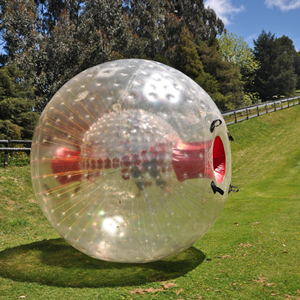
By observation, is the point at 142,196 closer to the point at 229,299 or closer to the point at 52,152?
the point at 52,152

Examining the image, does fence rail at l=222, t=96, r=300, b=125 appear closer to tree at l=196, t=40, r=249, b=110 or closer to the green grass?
tree at l=196, t=40, r=249, b=110

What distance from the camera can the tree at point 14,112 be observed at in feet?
57.3

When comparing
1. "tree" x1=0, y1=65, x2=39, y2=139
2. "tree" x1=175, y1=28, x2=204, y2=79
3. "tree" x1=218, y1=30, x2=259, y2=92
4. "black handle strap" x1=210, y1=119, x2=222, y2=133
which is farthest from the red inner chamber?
"tree" x1=218, y1=30, x2=259, y2=92

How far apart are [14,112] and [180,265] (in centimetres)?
1591

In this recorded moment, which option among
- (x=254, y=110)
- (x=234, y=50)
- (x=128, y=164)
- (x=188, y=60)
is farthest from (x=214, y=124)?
(x=234, y=50)

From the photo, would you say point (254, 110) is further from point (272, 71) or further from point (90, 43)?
point (272, 71)

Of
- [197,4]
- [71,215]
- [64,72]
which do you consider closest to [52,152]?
[71,215]

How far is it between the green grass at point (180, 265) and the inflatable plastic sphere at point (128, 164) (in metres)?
0.48

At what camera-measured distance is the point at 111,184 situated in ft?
13.2

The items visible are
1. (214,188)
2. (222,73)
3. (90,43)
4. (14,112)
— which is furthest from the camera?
(222,73)

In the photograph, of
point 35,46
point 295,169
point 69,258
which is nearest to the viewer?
point 69,258

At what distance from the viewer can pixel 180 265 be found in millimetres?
5223

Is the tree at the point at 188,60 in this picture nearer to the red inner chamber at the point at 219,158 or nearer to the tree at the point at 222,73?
the tree at the point at 222,73

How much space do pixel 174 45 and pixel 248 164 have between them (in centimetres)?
3112
